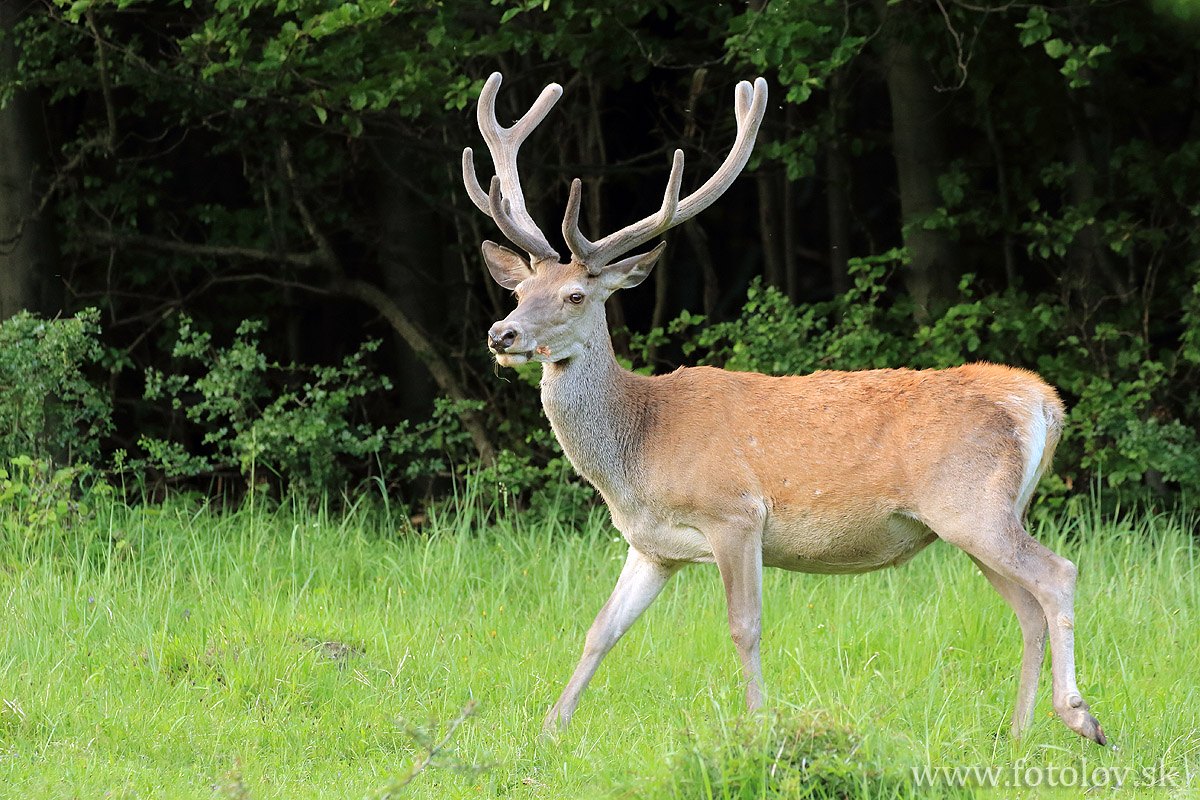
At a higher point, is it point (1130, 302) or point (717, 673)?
point (1130, 302)

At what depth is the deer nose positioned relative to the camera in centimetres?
498

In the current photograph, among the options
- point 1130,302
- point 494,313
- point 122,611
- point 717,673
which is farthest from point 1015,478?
point 494,313

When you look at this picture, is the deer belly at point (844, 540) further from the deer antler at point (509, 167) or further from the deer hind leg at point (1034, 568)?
the deer antler at point (509, 167)

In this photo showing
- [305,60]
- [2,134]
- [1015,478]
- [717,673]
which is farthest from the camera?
[2,134]

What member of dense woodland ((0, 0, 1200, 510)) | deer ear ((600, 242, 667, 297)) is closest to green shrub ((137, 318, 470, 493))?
dense woodland ((0, 0, 1200, 510))

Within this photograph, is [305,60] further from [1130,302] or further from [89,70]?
[1130,302]

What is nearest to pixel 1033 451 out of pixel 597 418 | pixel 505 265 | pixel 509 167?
pixel 597 418

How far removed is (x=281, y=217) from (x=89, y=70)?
1.74 metres

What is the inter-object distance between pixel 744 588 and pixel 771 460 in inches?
19.3

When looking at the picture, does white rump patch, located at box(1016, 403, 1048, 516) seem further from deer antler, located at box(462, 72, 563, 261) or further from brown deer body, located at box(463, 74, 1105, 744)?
deer antler, located at box(462, 72, 563, 261)

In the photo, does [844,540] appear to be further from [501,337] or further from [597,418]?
[501,337]

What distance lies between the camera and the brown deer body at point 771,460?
506cm

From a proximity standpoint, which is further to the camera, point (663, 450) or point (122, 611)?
point (122, 611)

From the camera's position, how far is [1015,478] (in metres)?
5.09
